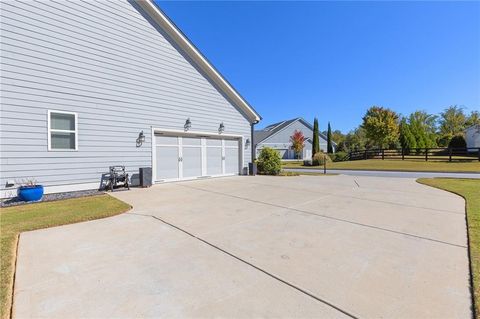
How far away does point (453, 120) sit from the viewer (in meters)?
45.6

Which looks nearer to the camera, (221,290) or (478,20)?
(221,290)

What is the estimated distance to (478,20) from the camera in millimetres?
10133

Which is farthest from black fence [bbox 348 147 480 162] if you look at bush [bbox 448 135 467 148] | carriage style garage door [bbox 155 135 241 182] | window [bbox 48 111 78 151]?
window [bbox 48 111 78 151]

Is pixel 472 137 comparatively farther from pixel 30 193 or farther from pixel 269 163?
pixel 30 193

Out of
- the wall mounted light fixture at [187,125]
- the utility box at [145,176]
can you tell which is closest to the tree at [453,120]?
the wall mounted light fixture at [187,125]

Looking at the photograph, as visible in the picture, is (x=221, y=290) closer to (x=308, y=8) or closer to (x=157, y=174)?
(x=157, y=174)

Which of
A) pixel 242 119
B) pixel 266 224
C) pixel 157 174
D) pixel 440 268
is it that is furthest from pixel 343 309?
pixel 242 119

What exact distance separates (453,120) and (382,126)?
2705 cm

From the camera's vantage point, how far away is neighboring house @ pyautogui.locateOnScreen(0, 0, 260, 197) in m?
7.00

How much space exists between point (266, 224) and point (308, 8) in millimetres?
10948

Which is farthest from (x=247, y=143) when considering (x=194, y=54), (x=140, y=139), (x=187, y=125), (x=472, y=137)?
(x=472, y=137)

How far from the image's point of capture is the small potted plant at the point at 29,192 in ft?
21.7

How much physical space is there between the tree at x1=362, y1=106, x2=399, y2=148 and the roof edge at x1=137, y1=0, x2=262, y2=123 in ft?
75.2

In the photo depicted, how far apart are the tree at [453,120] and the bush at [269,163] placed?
46715mm
